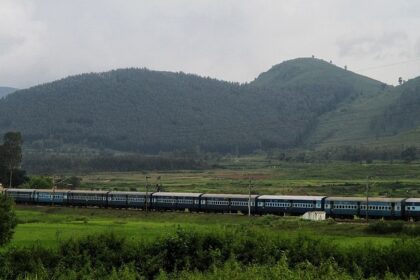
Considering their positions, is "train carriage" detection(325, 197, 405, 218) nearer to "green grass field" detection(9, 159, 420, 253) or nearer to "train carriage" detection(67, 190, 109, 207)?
"green grass field" detection(9, 159, 420, 253)

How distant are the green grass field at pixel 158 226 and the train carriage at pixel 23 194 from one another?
11417 mm

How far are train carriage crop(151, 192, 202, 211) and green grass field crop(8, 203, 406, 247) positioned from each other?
2.76m

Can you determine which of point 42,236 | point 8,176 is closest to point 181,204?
point 42,236

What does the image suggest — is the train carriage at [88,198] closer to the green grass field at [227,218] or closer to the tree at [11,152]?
the green grass field at [227,218]

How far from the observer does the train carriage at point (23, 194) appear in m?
109

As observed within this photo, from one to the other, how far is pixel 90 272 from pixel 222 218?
138ft

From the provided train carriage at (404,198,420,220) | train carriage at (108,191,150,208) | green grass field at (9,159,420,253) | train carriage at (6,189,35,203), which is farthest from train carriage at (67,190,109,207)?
train carriage at (404,198,420,220)

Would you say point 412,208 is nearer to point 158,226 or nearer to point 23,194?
point 158,226

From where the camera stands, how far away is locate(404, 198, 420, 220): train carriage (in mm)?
69625

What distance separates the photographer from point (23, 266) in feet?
141

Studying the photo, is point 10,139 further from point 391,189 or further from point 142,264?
point 142,264

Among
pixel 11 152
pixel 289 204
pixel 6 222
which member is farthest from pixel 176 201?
pixel 11 152

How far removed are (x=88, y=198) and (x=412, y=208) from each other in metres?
52.1

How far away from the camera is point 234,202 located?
85438 millimetres
